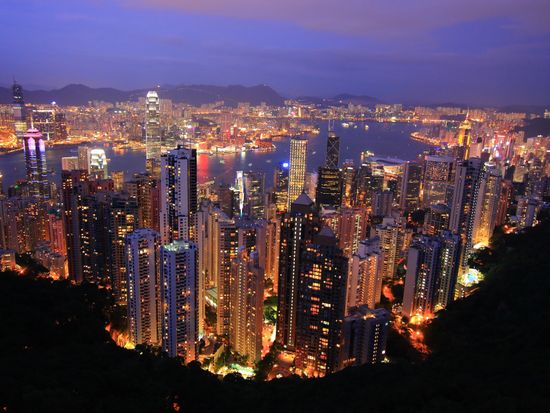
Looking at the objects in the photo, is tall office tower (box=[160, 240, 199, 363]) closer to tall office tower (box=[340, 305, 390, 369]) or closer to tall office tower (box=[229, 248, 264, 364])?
tall office tower (box=[229, 248, 264, 364])

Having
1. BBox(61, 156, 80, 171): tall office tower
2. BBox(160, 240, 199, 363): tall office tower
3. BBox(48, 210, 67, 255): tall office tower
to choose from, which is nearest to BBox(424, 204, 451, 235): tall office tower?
BBox(160, 240, 199, 363): tall office tower

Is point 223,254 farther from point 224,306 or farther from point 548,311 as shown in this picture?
point 548,311

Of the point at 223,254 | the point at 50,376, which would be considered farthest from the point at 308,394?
the point at 223,254

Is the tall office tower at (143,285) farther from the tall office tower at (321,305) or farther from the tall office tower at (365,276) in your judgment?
the tall office tower at (365,276)

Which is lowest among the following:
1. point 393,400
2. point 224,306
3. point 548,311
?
point 224,306

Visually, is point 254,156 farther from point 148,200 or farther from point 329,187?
point 148,200

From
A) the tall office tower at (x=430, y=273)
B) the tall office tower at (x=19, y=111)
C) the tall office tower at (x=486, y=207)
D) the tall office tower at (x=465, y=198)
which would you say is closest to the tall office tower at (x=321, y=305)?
the tall office tower at (x=430, y=273)
